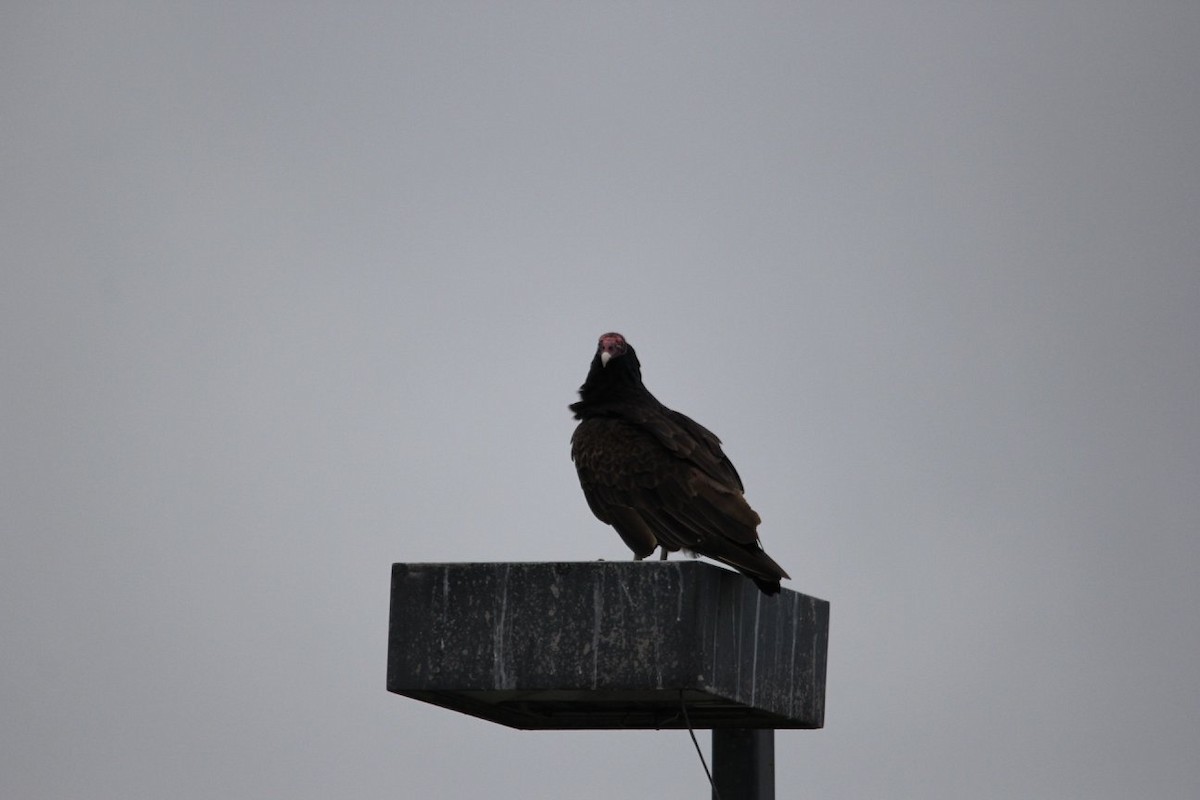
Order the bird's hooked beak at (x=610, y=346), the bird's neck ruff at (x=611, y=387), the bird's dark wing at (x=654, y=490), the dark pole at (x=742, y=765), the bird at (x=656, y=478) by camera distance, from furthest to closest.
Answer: the bird's hooked beak at (x=610, y=346)
the bird's neck ruff at (x=611, y=387)
the dark pole at (x=742, y=765)
the bird's dark wing at (x=654, y=490)
the bird at (x=656, y=478)

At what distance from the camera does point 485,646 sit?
6.33m

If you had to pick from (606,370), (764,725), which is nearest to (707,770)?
(764,725)

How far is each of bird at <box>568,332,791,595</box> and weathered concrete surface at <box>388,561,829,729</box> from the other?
0.31 meters

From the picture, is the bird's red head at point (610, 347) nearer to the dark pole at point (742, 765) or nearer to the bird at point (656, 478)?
the bird at point (656, 478)

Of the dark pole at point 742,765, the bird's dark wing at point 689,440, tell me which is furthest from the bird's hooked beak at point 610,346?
the dark pole at point 742,765

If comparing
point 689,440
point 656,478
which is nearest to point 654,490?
point 656,478

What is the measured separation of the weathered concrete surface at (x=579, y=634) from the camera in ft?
20.3

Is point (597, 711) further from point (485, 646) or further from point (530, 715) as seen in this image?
point (485, 646)

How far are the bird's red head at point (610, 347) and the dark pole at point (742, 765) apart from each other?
7.03 ft

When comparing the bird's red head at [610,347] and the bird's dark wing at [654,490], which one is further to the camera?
the bird's red head at [610,347]

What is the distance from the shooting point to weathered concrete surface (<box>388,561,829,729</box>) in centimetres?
618

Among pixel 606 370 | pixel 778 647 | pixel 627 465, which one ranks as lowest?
pixel 778 647

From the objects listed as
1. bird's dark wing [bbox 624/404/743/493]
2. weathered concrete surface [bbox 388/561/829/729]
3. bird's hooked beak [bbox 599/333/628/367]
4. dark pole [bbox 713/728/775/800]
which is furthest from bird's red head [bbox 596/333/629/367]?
weathered concrete surface [bbox 388/561/829/729]

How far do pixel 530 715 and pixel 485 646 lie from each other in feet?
3.45
